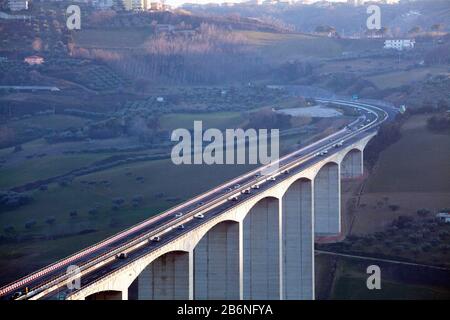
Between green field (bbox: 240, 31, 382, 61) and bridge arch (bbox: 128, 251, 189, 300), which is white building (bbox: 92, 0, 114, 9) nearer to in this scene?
green field (bbox: 240, 31, 382, 61)

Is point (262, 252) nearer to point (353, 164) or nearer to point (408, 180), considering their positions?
point (408, 180)

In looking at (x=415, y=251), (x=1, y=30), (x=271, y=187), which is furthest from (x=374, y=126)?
(x=1, y=30)

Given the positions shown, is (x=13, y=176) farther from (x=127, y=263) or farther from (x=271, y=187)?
(x=127, y=263)

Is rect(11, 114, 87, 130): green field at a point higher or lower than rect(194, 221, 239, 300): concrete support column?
lower

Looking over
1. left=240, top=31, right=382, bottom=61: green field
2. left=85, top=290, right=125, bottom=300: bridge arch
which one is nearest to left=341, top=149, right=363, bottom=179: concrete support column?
left=85, top=290, right=125, bottom=300: bridge arch

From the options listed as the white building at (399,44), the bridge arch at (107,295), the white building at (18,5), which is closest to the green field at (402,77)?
the white building at (399,44)

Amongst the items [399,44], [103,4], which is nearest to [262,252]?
[399,44]
